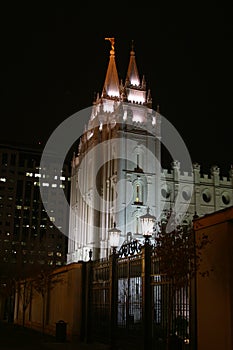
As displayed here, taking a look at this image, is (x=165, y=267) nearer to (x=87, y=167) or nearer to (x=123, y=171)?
(x=123, y=171)

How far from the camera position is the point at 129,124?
68.0 meters

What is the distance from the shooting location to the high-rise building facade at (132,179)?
64.6 m

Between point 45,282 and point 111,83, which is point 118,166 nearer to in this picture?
point 111,83

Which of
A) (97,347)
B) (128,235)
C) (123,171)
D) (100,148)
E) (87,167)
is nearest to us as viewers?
(97,347)

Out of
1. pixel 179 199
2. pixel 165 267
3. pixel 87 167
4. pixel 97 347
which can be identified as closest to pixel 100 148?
pixel 87 167

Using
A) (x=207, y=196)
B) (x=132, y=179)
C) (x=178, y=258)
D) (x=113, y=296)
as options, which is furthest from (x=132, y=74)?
(x=178, y=258)

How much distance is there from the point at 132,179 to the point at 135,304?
45318mm

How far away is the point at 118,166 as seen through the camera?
214 ft

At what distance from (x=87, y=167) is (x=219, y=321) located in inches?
2553

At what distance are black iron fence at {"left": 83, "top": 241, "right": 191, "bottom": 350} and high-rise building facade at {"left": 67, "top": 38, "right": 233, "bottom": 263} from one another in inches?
1448

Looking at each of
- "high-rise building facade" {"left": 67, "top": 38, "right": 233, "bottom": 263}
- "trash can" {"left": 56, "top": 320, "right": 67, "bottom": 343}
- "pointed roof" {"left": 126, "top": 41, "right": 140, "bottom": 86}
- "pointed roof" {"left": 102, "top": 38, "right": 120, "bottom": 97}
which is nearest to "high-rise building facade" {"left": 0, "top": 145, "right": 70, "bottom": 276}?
"high-rise building facade" {"left": 67, "top": 38, "right": 233, "bottom": 263}

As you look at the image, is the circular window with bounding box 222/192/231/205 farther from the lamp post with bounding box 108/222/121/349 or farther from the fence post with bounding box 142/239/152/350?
the fence post with bounding box 142/239/152/350

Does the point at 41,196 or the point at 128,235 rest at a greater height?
the point at 41,196

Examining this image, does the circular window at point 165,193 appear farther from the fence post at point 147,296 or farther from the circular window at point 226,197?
the fence post at point 147,296
